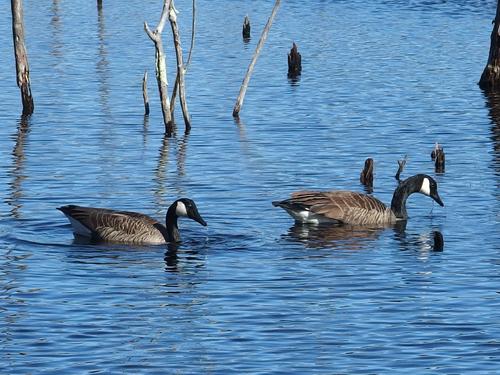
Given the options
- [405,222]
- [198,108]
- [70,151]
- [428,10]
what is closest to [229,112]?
[198,108]

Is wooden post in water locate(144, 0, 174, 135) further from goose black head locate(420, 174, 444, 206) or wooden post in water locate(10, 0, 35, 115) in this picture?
goose black head locate(420, 174, 444, 206)

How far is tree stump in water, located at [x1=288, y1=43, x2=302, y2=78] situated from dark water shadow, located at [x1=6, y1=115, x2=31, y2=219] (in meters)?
11.9

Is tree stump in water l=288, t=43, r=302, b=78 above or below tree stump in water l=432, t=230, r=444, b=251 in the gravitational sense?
above

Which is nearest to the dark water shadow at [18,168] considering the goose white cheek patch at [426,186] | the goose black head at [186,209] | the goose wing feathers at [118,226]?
the goose wing feathers at [118,226]

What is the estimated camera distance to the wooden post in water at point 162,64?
3284 centimetres

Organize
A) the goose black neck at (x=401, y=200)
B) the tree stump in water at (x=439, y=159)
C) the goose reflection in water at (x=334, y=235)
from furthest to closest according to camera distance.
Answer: the tree stump in water at (x=439, y=159) → the goose black neck at (x=401, y=200) → the goose reflection in water at (x=334, y=235)

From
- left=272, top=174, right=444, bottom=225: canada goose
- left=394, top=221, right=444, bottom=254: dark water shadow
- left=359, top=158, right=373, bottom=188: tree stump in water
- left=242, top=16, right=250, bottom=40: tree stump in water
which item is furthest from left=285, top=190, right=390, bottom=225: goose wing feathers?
left=242, top=16, right=250, bottom=40: tree stump in water

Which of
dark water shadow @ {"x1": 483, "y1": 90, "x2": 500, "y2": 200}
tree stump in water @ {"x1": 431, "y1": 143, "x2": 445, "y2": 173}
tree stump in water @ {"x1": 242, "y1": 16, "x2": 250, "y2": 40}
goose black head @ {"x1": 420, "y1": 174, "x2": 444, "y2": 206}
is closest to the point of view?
goose black head @ {"x1": 420, "y1": 174, "x2": 444, "y2": 206}

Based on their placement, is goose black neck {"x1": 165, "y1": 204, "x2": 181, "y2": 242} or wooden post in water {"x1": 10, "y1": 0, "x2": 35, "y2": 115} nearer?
goose black neck {"x1": 165, "y1": 204, "x2": 181, "y2": 242}

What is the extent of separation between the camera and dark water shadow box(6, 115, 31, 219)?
26859 millimetres

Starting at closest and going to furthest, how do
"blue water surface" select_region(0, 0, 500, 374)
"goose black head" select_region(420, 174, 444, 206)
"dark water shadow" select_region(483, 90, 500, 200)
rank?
"blue water surface" select_region(0, 0, 500, 374), "goose black head" select_region(420, 174, 444, 206), "dark water shadow" select_region(483, 90, 500, 200)

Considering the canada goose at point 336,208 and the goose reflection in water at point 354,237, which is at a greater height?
the canada goose at point 336,208

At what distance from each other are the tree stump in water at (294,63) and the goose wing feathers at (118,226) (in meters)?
24.7

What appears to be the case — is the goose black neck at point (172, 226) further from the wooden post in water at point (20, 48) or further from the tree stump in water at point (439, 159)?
the wooden post in water at point (20, 48)
